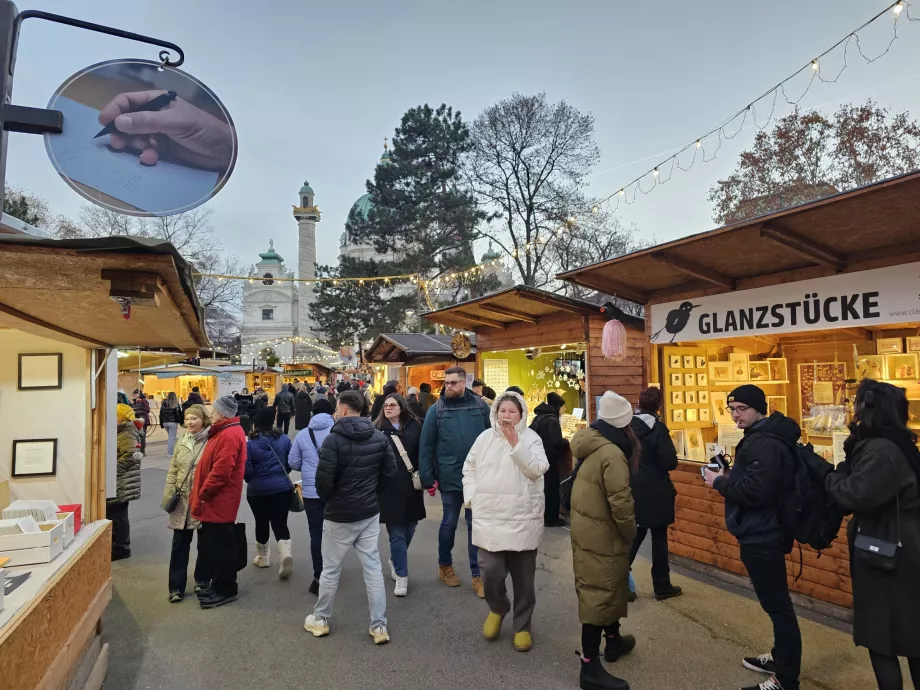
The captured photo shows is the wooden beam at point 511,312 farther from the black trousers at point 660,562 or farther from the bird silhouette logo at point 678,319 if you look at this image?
the black trousers at point 660,562

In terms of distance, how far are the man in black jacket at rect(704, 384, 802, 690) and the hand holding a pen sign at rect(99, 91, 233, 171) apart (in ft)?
11.1

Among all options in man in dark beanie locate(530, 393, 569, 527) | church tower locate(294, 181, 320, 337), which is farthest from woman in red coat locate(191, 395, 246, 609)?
church tower locate(294, 181, 320, 337)

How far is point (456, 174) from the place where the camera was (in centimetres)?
2902

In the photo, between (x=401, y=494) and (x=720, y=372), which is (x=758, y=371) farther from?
(x=401, y=494)

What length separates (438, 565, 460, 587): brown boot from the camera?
4906 mm

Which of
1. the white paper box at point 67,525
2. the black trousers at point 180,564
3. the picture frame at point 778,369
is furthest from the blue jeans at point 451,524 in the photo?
the picture frame at point 778,369

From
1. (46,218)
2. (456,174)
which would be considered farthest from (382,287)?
(46,218)

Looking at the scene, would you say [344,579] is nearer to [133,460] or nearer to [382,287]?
[133,460]

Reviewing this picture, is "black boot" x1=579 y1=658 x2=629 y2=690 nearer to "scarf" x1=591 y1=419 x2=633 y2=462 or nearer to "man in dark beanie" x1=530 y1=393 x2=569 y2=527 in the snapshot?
"scarf" x1=591 y1=419 x2=633 y2=462

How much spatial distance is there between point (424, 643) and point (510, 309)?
19.7ft

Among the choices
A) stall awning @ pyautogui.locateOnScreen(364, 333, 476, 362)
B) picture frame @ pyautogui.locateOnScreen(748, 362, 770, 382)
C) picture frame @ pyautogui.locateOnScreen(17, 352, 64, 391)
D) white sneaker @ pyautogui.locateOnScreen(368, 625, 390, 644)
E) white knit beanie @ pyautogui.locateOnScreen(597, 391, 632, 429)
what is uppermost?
stall awning @ pyautogui.locateOnScreen(364, 333, 476, 362)

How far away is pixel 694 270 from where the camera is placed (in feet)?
17.8

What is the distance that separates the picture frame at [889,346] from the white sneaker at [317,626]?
5819 millimetres

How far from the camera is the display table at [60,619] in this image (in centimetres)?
212
